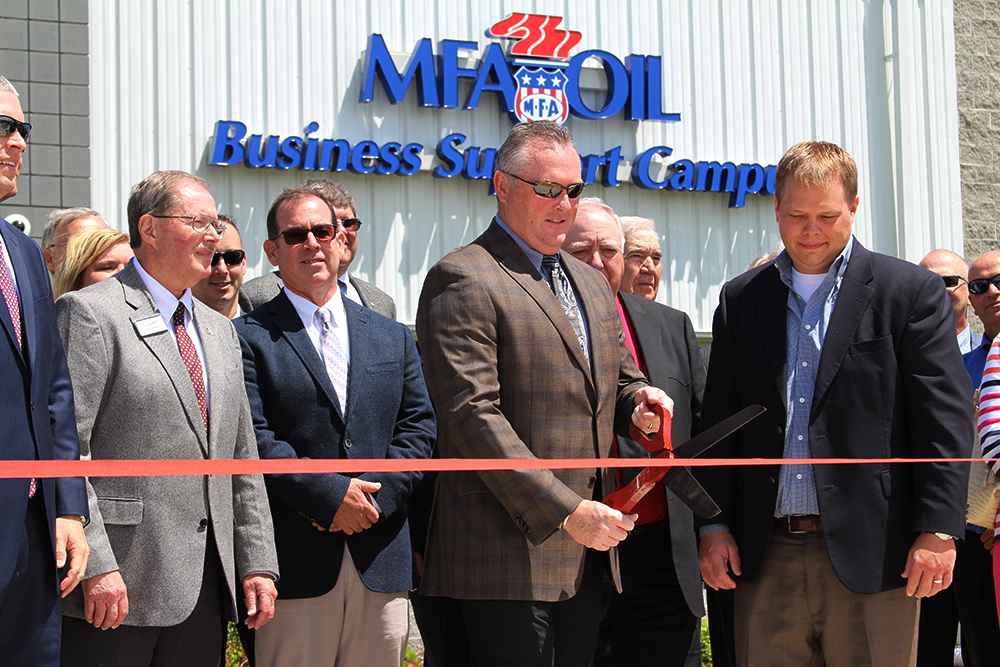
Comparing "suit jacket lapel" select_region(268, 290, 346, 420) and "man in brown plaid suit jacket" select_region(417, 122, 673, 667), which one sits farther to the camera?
"suit jacket lapel" select_region(268, 290, 346, 420)

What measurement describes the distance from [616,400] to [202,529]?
1.35 meters

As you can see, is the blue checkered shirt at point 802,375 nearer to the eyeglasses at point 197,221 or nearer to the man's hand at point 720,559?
the man's hand at point 720,559

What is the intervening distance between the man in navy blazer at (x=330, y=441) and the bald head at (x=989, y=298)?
287 centimetres

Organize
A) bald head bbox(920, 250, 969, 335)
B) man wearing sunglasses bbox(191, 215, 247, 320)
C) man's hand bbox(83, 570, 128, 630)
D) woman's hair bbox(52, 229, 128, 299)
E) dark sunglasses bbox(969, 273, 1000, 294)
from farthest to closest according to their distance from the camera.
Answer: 1. bald head bbox(920, 250, 969, 335)
2. dark sunglasses bbox(969, 273, 1000, 294)
3. man wearing sunglasses bbox(191, 215, 247, 320)
4. woman's hair bbox(52, 229, 128, 299)
5. man's hand bbox(83, 570, 128, 630)

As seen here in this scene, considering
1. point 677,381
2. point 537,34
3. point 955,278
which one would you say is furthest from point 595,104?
point 677,381

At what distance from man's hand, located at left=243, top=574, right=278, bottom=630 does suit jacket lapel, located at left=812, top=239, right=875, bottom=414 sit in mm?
1784

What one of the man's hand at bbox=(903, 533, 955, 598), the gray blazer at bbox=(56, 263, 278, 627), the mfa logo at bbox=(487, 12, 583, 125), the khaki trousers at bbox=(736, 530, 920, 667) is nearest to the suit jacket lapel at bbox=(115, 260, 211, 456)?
the gray blazer at bbox=(56, 263, 278, 627)

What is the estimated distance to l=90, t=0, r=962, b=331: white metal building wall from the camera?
8062mm

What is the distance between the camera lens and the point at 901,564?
297cm

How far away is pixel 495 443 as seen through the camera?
283 cm

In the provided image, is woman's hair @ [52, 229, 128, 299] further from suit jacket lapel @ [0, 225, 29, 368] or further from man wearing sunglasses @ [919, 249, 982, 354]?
man wearing sunglasses @ [919, 249, 982, 354]

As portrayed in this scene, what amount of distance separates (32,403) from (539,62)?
7.07m

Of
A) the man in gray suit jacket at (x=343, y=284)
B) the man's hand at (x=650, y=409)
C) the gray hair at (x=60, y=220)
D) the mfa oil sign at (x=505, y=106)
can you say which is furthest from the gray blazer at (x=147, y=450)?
the mfa oil sign at (x=505, y=106)

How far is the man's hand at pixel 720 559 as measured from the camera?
317cm
